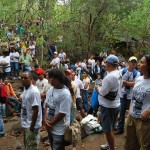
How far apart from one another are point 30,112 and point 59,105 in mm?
684

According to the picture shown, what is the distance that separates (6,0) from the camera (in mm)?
19688

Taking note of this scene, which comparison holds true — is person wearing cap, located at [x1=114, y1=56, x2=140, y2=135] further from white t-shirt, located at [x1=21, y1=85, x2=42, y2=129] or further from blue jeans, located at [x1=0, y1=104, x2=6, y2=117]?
blue jeans, located at [x1=0, y1=104, x2=6, y2=117]

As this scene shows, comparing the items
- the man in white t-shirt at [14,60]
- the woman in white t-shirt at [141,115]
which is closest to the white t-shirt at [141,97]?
the woman in white t-shirt at [141,115]

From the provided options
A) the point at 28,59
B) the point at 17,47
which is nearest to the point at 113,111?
the point at 28,59

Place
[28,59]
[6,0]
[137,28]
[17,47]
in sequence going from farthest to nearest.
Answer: [137,28] → [6,0] → [17,47] → [28,59]

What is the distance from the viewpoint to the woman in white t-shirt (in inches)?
140

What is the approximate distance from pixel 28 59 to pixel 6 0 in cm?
681

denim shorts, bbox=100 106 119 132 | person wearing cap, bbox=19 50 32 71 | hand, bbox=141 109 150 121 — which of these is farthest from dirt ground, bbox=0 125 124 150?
person wearing cap, bbox=19 50 32 71

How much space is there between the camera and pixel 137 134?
374 centimetres

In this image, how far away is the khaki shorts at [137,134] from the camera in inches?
140

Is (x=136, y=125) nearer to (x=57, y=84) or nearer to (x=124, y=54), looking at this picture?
(x=57, y=84)

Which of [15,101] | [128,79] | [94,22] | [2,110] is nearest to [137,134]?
[128,79]

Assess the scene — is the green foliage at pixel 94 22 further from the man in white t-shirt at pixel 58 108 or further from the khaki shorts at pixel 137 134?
the khaki shorts at pixel 137 134

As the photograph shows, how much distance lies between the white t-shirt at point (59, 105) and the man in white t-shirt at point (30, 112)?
0.32 metres
